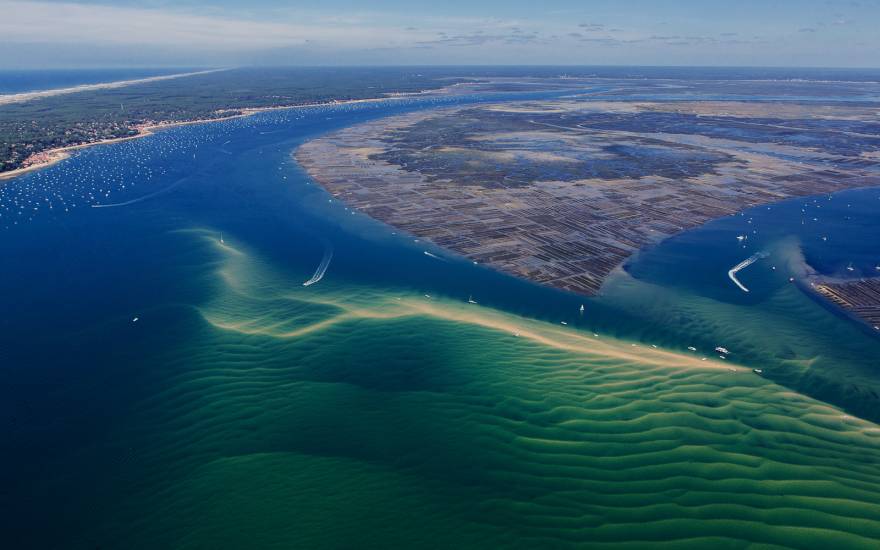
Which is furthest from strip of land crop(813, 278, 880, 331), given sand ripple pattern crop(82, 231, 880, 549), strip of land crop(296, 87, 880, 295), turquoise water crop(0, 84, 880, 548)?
strip of land crop(296, 87, 880, 295)

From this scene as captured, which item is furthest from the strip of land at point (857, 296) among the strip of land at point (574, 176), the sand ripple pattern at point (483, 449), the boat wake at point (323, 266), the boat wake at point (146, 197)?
the boat wake at point (146, 197)

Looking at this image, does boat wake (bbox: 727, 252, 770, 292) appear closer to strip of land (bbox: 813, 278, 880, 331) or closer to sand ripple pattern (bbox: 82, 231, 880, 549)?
strip of land (bbox: 813, 278, 880, 331)

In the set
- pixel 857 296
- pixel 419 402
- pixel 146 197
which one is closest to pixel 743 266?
pixel 857 296

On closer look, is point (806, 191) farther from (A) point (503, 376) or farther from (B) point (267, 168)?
(B) point (267, 168)

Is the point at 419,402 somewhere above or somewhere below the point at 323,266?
below

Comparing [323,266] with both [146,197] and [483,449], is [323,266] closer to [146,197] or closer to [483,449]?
[483,449]

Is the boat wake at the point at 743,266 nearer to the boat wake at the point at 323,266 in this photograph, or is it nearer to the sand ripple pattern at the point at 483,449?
the sand ripple pattern at the point at 483,449

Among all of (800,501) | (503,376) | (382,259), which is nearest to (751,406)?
(800,501)
